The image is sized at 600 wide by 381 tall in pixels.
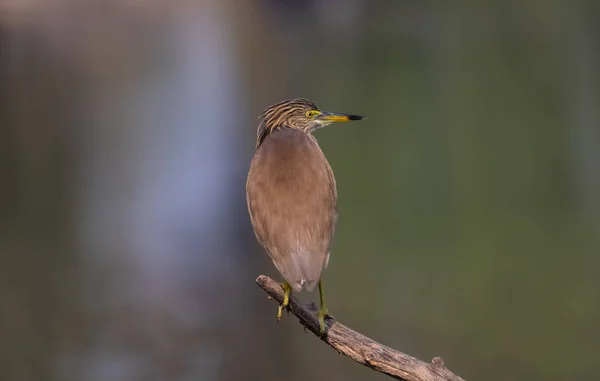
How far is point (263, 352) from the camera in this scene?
4875mm

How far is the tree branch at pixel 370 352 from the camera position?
6.02 ft

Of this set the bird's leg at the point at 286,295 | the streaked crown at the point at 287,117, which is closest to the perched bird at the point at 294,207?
the bird's leg at the point at 286,295

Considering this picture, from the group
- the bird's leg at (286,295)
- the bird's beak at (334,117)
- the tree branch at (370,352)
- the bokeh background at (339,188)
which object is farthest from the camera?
the bokeh background at (339,188)

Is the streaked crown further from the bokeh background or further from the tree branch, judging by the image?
the bokeh background

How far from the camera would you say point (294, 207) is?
6.89ft

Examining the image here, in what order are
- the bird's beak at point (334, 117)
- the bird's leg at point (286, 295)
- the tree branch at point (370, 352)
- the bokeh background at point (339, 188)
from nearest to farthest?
the tree branch at point (370, 352), the bird's leg at point (286, 295), the bird's beak at point (334, 117), the bokeh background at point (339, 188)

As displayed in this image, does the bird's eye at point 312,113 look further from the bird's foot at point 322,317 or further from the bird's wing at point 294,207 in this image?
the bird's foot at point 322,317

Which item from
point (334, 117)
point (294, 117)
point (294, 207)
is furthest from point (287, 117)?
point (294, 207)

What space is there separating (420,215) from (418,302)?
117 cm

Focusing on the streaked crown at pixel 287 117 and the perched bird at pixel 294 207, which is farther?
the streaked crown at pixel 287 117

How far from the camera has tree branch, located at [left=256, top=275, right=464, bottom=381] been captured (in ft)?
6.02

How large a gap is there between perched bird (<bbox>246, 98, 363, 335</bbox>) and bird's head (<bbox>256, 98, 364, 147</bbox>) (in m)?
0.16

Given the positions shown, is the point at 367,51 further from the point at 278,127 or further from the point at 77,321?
the point at 278,127

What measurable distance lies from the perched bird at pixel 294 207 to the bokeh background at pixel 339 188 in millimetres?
2584
